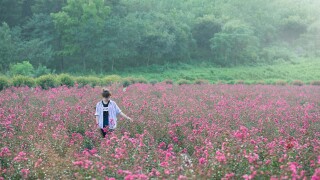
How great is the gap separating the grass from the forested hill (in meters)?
2.10

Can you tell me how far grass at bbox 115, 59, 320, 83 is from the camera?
35.9m

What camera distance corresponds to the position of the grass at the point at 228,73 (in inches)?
1415

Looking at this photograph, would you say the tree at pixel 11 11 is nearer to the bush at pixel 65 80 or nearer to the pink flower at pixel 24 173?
the bush at pixel 65 80

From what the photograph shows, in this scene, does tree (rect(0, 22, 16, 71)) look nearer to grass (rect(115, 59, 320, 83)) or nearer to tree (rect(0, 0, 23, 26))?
tree (rect(0, 0, 23, 26))

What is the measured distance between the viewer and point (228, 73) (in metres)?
37.8

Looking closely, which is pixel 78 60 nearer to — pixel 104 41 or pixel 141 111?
pixel 104 41

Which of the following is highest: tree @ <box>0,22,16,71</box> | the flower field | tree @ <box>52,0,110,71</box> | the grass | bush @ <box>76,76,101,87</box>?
tree @ <box>52,0,110,71</box>

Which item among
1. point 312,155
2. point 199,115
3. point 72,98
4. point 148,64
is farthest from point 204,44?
point 312,155

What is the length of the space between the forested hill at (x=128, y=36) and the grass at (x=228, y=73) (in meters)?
2.10

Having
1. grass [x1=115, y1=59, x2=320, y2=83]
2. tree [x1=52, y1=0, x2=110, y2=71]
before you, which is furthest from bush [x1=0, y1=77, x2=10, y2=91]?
tree [x1=52, y1=0, x2=110, y2=71]

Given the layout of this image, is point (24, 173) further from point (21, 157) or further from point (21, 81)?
point (21, 81)

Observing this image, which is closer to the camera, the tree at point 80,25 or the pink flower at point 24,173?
the pink flower at point 24,173

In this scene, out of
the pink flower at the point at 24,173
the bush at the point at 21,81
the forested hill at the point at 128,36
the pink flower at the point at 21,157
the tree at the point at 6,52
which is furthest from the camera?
the forested hill at the point at 128,36

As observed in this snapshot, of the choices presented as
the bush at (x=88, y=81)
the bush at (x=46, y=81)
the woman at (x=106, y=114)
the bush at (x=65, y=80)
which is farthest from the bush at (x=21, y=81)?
the woman at (x=106, y=114)
